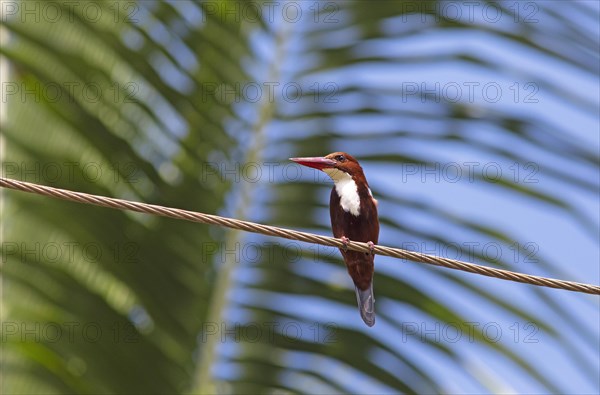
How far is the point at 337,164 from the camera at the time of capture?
417 cm

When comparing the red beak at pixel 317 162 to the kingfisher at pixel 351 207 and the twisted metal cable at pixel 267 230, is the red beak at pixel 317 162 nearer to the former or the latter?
the kingfisher at pixel 351 207

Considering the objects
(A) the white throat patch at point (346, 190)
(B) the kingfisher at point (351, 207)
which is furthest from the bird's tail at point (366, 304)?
(A) the white throat patch at point (346, 190)

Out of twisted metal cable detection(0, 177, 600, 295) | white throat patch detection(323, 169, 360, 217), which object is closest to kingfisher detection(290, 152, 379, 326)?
white throat patch detection(323, 169, 360, 217)

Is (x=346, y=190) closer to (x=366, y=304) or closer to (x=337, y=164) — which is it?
(x=337, y=164)

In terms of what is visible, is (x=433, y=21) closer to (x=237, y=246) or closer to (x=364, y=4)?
(x=364, y=4)

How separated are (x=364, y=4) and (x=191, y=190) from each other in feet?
3.47

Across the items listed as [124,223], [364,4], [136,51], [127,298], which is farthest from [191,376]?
[364,4]

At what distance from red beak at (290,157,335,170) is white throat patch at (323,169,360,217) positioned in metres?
0.05

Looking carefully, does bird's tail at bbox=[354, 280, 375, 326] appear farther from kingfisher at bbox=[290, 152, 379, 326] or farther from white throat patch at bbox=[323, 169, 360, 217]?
white throat patch at bbox=[323, 169, 360, 217]

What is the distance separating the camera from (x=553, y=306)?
12.1 feet

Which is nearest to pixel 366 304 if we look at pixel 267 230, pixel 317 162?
pixel 317 162

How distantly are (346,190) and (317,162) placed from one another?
22 centimetres

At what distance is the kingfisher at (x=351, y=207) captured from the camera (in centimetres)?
399

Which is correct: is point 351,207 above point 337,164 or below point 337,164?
below
